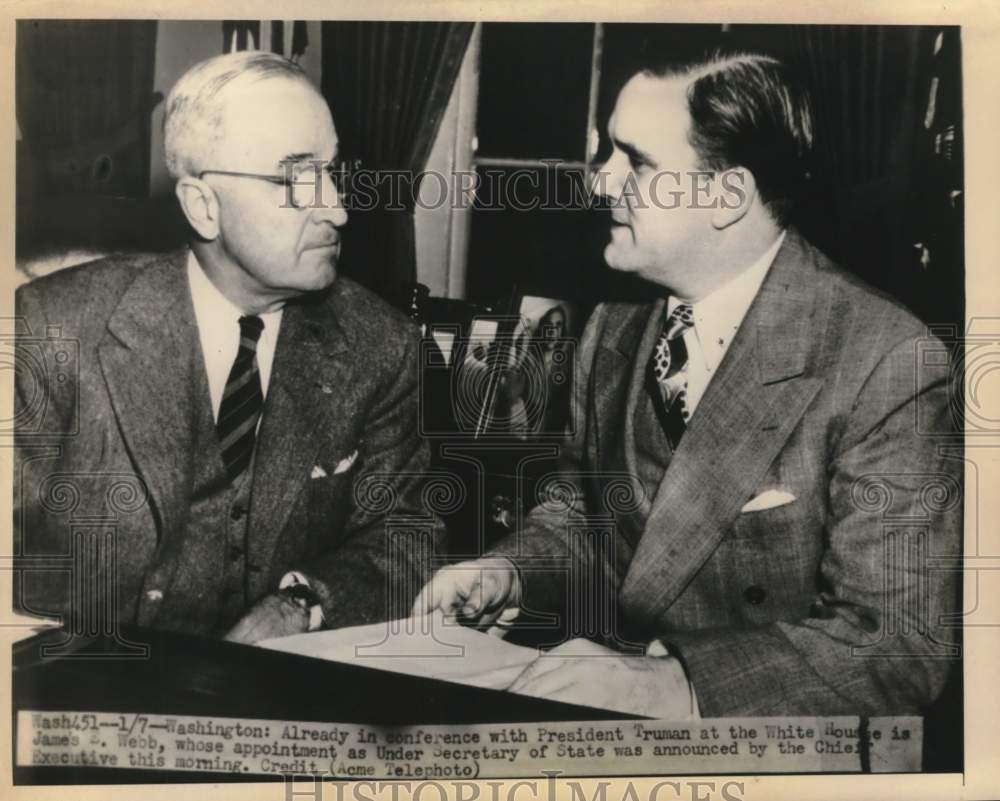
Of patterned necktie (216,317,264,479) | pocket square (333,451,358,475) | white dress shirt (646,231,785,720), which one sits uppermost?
white dress shirt (646,231,785,720)

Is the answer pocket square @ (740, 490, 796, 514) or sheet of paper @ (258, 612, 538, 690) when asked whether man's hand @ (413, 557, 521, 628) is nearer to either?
sheet of paper @ (258, 612, 538, 690)

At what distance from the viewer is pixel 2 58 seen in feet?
10.4

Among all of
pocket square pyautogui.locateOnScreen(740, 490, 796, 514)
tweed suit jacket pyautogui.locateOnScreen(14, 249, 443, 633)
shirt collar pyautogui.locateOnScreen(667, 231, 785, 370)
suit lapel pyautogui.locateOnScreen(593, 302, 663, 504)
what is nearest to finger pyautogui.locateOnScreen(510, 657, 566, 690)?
tweed suit jacket pyautogui.locateOnScreen(14, 249, 443, 633)

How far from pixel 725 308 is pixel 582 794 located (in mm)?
1400

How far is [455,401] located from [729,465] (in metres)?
0.76

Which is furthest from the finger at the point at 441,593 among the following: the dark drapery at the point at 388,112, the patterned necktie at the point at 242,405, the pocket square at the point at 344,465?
the dark drapery at the point at 388,112

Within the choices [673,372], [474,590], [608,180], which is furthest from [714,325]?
[474,590]

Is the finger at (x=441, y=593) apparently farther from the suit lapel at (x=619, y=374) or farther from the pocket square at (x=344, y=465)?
the suit lapel at (x=619, y=374)

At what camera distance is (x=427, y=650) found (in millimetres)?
3139

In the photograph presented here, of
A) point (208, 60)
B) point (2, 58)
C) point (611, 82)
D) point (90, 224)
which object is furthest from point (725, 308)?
point (2, 58)

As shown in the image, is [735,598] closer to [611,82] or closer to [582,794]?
[582,794]

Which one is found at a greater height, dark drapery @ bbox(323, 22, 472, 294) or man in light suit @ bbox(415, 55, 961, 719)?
dark drapery @ bbox(323, 22, 472, 294)

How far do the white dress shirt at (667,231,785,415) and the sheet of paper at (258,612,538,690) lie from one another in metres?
0.85

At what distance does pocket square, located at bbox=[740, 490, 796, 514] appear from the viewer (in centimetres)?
305
